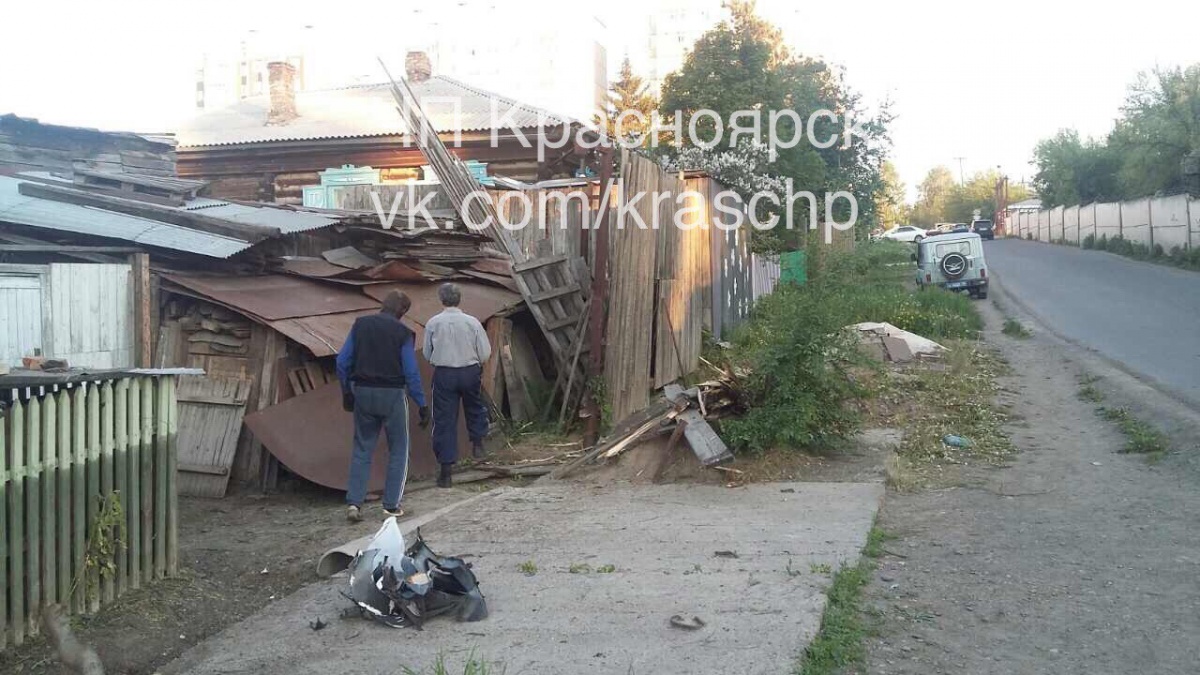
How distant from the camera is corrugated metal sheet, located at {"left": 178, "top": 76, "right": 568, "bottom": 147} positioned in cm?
1838

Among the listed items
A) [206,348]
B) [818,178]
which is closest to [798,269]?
[818,178]

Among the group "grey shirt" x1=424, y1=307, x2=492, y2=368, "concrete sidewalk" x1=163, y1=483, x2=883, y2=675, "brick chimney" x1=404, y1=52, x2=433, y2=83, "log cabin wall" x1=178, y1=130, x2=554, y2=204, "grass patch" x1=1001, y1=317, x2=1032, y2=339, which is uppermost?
"brick chimney" x1=404, y1=52, x2=433, y2=83

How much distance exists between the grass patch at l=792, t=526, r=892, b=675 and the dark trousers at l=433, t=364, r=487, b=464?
150 inches

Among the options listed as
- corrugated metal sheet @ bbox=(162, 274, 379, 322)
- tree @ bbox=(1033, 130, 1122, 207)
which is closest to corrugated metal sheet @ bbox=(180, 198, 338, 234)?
corrugated metal sheet @ bbox=(162, 274, 379, 322)

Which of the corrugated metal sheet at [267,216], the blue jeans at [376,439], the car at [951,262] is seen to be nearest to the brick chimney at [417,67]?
the corrugated metal sheet at [267,216]

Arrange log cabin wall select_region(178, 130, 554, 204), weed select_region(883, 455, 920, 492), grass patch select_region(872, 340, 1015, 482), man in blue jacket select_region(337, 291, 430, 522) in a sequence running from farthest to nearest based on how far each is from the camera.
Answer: log cabin wall select_region(178, 130, 554, 204) < grass patch select_region(872, 340, 1015, 482) < weed select_region(883, 455, 920, 492) < man in blue jacket select_region(337, 291, 430, 522)

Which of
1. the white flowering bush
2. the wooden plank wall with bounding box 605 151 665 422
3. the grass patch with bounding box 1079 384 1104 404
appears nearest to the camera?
the wooden plank wall with bounding box 605 151 665 422

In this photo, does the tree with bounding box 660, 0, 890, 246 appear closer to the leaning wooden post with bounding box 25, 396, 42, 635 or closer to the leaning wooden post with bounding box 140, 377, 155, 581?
the leaning wooden post with bounding box 140, 377, 155, 581

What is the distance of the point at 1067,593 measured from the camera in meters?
4.90

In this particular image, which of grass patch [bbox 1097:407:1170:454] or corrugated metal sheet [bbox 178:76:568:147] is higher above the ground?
corrugated metal sheet [bbox 178:76:568:147]

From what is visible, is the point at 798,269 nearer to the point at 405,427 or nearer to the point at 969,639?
the point at 405,427

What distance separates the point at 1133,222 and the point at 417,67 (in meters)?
32.9

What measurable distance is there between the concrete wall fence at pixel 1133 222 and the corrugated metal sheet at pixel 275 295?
3413 centimetres

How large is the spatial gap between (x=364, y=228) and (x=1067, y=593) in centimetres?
712
